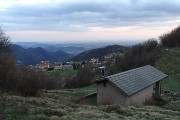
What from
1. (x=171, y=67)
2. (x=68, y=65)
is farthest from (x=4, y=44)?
(x=68, y=65)

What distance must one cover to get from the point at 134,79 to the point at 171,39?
4073cm

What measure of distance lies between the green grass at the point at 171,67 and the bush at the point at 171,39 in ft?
12.9

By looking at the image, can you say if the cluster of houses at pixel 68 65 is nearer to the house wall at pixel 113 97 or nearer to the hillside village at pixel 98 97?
the hillside village at pixel 98 97

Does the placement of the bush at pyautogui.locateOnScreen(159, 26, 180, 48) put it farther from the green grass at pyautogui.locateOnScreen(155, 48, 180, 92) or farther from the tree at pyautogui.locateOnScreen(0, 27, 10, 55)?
the tree at pyautogui.locateOnScreen(0, 27, 10, 55)

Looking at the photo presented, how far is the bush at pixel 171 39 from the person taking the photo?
206ft

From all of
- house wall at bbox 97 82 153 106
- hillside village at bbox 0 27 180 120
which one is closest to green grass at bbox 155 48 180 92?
hillside village at bbox 0 27 180 120

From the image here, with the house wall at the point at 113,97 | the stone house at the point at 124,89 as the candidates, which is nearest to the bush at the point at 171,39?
the stone house at the point at 124,89

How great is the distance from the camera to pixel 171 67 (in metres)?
49.6

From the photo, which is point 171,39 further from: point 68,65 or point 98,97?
point 98,97

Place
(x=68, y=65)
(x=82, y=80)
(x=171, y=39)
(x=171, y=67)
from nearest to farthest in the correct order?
(x=171, y=67) < (x=82, y=80) < (x=171, y=39) < (x=68, y=65)

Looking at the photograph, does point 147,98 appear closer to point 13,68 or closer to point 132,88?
point 132,88

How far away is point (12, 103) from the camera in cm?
1415

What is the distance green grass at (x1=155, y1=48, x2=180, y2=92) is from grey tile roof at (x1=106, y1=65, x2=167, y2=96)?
28.5ft

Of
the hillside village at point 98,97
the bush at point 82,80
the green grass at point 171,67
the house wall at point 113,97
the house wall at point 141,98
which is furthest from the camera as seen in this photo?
the bush at point 82,80
